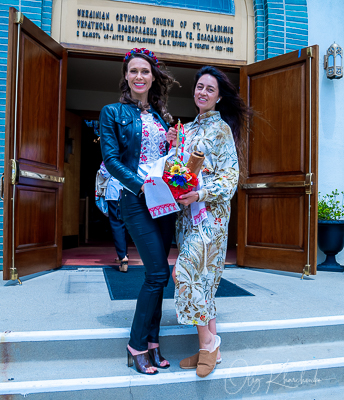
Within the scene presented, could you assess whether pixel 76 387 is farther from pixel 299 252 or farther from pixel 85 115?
pixel 85 115

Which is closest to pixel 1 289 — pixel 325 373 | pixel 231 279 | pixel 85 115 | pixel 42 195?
pixel 42 195

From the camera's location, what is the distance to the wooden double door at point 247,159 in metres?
3.43

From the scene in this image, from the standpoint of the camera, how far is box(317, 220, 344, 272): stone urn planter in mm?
4402

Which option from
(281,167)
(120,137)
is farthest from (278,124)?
(120,137)

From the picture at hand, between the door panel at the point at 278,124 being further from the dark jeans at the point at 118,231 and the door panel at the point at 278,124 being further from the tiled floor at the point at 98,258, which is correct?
the dark jeans at the point at 118,231

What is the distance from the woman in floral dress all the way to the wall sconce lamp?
321 centimetres

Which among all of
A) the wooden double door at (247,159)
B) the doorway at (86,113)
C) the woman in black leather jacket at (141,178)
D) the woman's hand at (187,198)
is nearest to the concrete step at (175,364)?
the woman in black leather jacket at (141,178)

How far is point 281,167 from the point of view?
4.25 meters

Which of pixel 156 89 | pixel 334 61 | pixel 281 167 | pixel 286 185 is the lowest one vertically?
pixel 286 185

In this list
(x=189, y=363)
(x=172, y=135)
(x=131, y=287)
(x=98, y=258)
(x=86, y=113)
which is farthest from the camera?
(x=86, y=113)

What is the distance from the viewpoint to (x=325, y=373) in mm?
2217

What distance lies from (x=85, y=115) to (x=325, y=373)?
6728 mm

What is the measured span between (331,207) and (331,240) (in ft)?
1.42

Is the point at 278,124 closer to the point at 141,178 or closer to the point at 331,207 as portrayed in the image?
the point at 331,207
